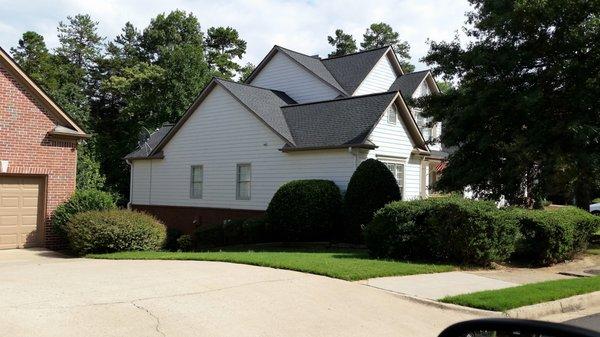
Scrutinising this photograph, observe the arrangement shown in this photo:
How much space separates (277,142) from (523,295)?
13433 millimetres

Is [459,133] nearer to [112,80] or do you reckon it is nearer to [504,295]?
[504,295]

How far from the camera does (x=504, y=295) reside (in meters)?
9.34

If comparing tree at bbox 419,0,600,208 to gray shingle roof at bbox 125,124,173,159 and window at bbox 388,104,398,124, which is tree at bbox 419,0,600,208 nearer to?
window at bbox 388,104,398,124

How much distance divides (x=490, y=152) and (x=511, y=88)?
225 cm

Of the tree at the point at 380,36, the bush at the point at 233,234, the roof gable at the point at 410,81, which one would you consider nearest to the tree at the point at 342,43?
the tree at the point at 380,36

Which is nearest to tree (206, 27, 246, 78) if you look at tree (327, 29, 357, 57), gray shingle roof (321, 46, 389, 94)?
tree (327, 29, 357, 57)

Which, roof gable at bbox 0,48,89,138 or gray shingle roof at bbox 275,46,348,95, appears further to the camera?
gray shingle roof at bbox 275,46,348,95

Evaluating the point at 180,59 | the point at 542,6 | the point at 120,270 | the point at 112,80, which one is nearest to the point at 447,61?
the point at 542,6

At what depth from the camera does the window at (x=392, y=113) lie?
2075cm

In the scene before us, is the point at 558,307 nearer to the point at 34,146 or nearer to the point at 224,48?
the point at 34,146

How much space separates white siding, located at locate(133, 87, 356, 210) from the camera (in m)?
20.5

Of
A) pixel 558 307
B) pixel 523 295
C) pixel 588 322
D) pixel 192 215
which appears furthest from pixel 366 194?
pixel 192 215

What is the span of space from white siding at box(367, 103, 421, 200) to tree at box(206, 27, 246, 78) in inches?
1345

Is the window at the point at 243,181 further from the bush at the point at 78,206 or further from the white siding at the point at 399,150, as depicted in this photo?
the bush at the point at 78,206
